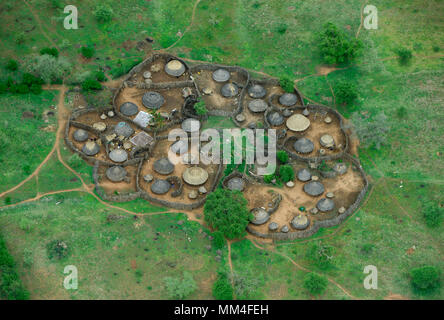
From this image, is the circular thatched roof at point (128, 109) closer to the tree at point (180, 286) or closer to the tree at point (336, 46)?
the tree at point (180, 286)

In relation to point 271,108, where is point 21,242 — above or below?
below

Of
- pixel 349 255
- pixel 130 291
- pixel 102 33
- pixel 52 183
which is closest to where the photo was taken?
pixel 130 291

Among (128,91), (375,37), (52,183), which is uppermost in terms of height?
(375,37)

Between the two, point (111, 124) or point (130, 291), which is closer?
point (130, 291)

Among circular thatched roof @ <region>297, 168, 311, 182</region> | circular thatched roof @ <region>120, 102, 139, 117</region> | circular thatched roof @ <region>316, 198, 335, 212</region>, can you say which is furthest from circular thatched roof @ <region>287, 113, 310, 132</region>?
circular thatched roof @ <region>120, 102, 139, 117</region>

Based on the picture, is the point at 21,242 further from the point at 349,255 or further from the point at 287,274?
the point at 349,255

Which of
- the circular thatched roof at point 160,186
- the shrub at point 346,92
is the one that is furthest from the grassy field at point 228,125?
the circular thatched roof at point 160,186

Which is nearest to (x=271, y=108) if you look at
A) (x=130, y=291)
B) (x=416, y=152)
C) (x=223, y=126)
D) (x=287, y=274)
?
(x=223, y=126)

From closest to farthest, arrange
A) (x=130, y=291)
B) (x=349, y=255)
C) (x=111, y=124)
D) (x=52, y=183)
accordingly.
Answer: (x=130, y=291), (x=349, y=255), (x=52, y=183), (x=111, y=124)

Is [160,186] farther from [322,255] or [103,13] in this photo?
[103,13]
